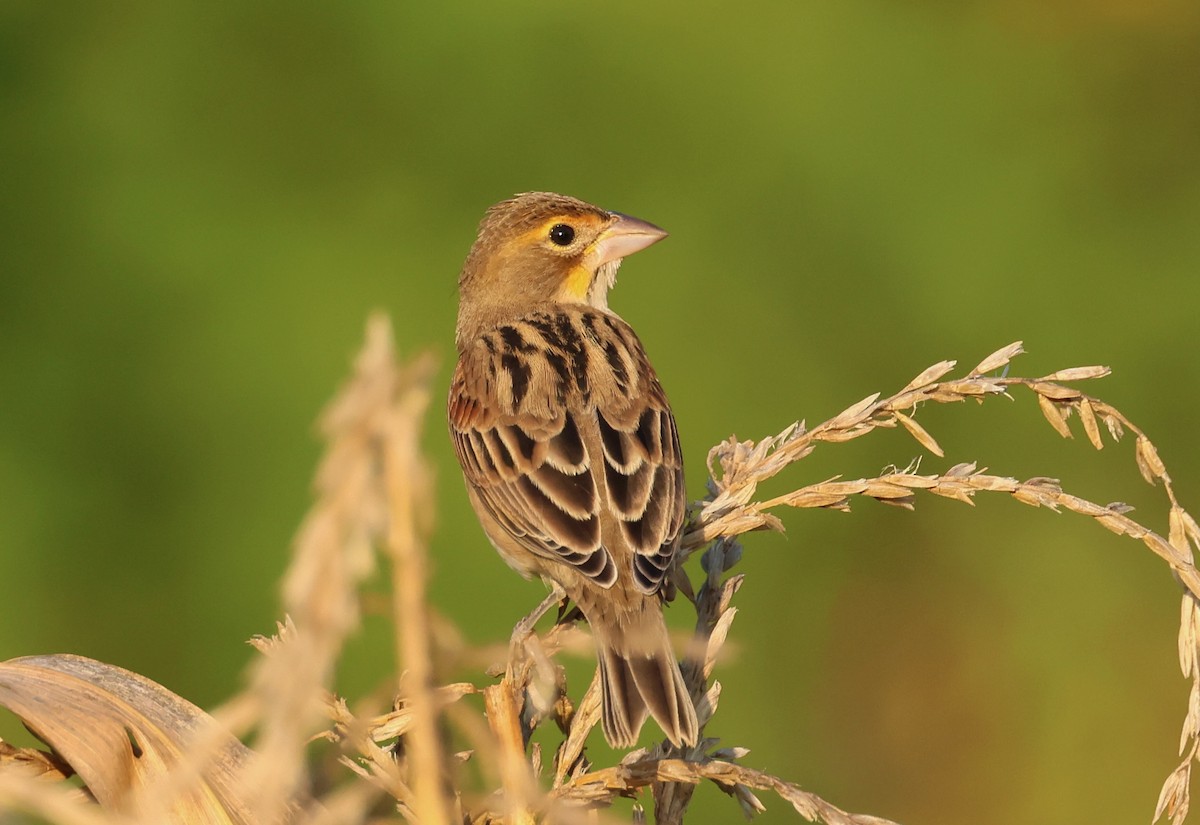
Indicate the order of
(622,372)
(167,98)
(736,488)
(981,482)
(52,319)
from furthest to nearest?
1. (167,98)
2. (52,319)
3. (622,372)
4. (736,488)
5. (981,482)

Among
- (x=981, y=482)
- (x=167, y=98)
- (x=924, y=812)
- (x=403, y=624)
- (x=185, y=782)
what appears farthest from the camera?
(x=167, y=98)

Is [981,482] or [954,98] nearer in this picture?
[981,482]

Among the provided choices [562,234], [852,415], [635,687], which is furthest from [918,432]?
[562,234]

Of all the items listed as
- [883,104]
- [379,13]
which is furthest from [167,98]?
[883,104]

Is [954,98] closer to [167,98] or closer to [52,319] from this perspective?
[167,98]

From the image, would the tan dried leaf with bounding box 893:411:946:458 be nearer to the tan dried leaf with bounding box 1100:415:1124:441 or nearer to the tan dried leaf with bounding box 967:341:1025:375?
the tan dried leaf with bounding box 967:341:1025:375

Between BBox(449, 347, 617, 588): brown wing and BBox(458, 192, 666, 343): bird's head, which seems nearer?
BBox(449, 347, 617, 588): brown wing

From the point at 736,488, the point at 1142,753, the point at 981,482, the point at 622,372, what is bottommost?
the point at 1142,753

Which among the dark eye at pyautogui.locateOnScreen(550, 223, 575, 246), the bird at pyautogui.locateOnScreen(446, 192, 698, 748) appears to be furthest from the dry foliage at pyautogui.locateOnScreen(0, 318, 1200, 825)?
the dark eye at pyautogui.locateOnScreen(550, 223, 575, 246)

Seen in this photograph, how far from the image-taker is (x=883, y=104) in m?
5.71

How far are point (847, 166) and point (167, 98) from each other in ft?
7.92

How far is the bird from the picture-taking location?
2945 mm

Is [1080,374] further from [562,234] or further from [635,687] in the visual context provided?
[562,234]

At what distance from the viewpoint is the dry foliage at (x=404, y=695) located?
2.72 feet
